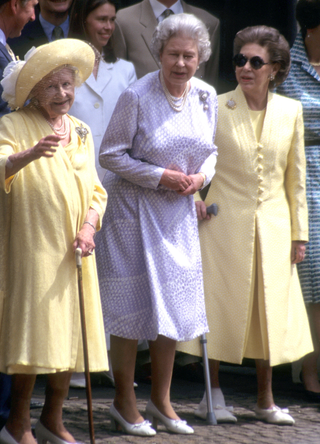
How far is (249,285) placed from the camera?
4.66 metres

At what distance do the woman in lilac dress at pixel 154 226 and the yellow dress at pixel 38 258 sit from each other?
514mm

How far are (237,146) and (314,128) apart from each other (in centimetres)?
83

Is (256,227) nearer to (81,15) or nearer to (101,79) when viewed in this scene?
(101,79)

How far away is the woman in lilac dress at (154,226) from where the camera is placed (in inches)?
162

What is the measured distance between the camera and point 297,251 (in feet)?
16.0

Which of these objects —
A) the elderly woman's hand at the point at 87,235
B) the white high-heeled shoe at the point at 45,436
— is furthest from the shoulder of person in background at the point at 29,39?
the white high-heeled shoe at the point at 45,436

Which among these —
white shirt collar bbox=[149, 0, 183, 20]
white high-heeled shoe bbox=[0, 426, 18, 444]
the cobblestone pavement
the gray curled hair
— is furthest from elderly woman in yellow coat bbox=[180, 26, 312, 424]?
white high-heeled shoe bbox=[0, 426, 18, 444]

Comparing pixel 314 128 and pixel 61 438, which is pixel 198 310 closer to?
pixel 61 438

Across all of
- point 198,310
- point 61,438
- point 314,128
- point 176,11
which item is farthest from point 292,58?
point 61,438

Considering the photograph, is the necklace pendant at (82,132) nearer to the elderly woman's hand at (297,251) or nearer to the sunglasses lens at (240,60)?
the sunglasses lens at (240,60)

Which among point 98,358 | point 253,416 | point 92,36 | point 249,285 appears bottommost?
point 253,416

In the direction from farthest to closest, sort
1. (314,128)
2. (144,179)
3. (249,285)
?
(314,128)
(249,285)
(144,179)

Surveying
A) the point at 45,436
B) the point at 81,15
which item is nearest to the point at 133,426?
the point at 45,436

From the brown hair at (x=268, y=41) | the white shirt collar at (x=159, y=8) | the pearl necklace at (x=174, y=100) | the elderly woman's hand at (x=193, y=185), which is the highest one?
the white shirt collar at (x=159, y=8)
